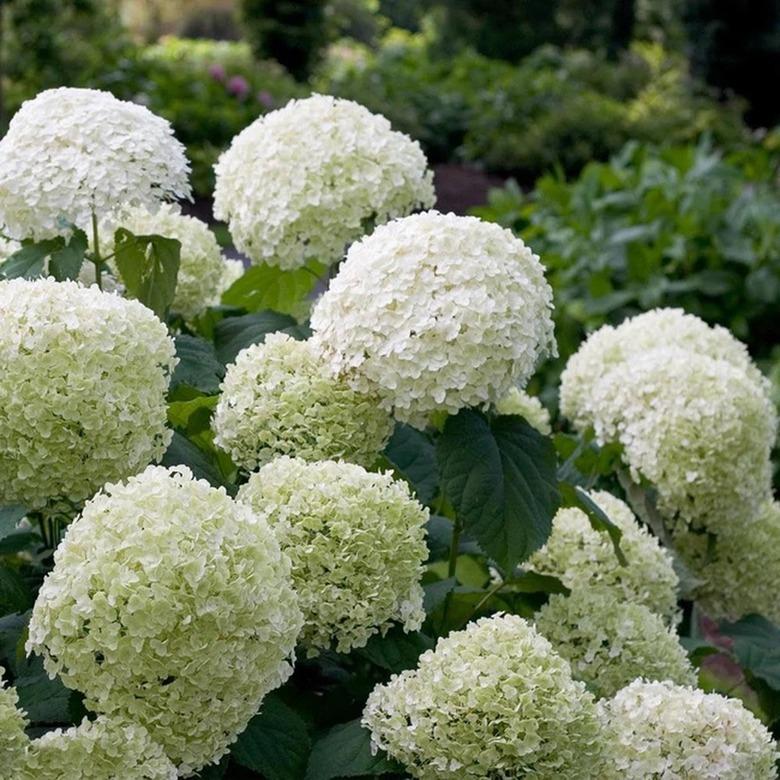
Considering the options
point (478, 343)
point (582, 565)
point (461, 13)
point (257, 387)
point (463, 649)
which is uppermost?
point (478, 343)

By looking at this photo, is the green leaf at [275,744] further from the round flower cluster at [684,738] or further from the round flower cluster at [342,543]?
the round flower cluster at [684,738]

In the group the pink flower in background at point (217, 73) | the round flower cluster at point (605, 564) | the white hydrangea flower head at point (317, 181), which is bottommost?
the pink flower in background at point (217, 73)

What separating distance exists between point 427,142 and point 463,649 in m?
12.8

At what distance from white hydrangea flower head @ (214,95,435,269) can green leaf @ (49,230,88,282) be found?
24cm

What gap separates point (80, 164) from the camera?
1.73 meters

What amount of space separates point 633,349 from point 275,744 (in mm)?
1200

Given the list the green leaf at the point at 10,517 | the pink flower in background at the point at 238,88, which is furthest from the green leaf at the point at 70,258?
the pink flower in background at the point at 238,88

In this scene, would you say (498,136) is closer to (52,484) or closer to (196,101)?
(196,101)

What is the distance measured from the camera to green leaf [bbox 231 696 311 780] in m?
1.50

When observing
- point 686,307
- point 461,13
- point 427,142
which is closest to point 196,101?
point 427,142

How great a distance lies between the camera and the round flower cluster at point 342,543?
1.49 m

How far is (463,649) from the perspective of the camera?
59.1 inches

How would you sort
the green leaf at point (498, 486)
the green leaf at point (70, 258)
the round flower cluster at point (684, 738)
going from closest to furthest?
the round flower cluster at point (684, 738), the green leaf at point (498, 486), the green leaf at point (70, 258)

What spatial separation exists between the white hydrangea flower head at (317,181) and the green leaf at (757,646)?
0.91 metres
